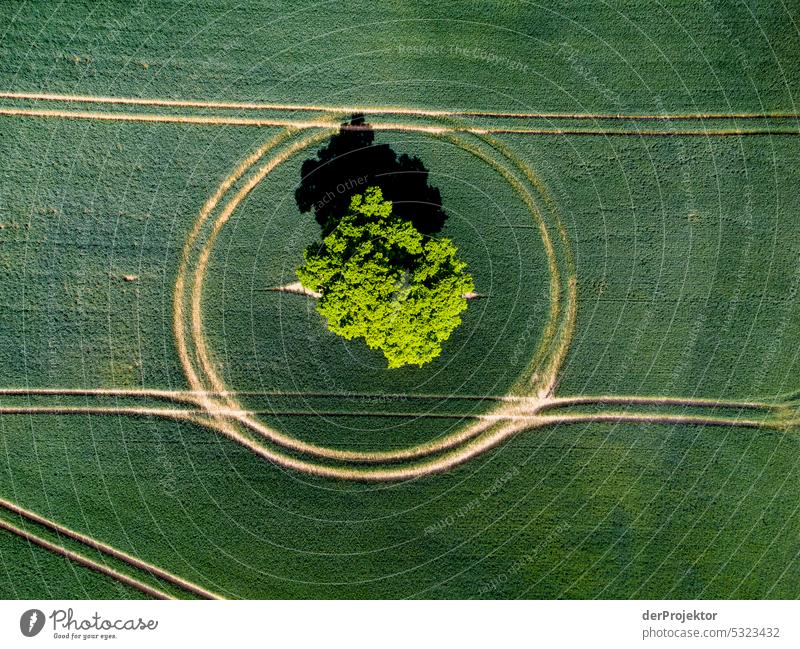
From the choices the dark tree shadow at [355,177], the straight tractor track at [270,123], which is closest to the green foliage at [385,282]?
the dark tree shadow at [355,177]

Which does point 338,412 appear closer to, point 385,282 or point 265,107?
point 385,282

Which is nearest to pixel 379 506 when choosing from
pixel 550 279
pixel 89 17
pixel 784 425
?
pixel 550 279

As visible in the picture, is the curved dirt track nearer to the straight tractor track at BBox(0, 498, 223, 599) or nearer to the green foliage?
the straight tractor track at BBox(0, 498, 223, 599)

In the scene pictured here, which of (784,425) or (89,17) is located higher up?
(89,17)

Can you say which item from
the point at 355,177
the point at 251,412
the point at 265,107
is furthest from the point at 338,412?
the point at 265,107

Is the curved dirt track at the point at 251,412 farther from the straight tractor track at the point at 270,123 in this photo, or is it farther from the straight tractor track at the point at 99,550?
the straight tractor track at the point at 99,550

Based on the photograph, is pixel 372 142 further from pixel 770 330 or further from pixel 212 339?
pixel 770 330

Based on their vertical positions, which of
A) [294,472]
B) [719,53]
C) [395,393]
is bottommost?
[294,472]
